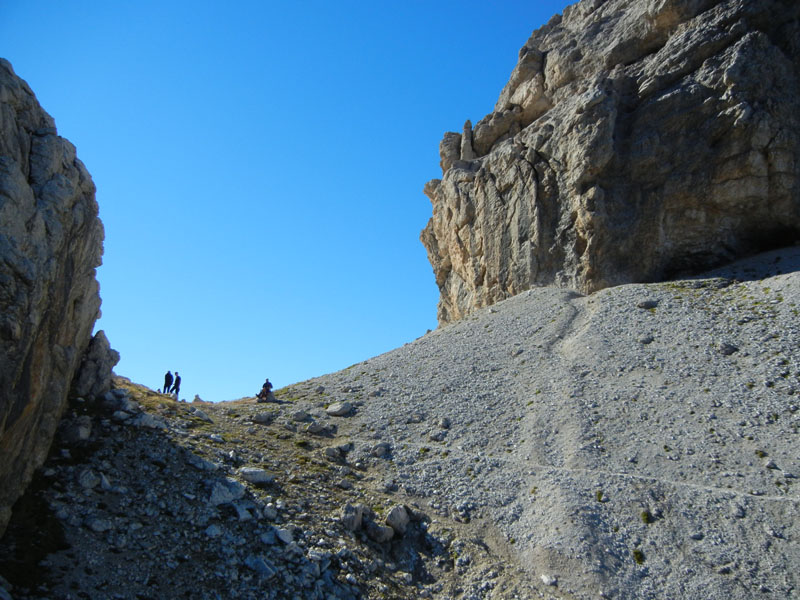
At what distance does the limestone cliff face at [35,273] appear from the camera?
18.0 meters

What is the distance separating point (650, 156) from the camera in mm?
50750

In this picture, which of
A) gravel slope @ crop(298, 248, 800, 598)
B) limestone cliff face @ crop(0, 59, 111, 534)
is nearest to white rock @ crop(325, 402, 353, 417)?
gravel slope @ crop(298, 248, 800, 598)

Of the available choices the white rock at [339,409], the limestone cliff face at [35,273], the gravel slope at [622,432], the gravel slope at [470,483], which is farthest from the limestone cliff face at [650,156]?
the limestone cliff face at [35,273]

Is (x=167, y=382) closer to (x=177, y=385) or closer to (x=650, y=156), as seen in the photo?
(x=177, y=385)

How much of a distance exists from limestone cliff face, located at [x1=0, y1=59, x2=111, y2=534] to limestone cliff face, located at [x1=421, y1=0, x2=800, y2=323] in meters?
39.2

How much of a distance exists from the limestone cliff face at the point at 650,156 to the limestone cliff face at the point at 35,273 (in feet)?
129

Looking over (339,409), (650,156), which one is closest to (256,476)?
(339,409)

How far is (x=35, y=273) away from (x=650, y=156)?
154ft

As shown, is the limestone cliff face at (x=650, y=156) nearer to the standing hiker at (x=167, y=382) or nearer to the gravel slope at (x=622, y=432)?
the gravel slope at (x=622, y=432)

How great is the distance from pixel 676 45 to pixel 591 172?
44.8ft

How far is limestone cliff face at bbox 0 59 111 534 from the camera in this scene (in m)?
→ 18.0

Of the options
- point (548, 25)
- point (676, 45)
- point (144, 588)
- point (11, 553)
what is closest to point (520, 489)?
point (144, 588)

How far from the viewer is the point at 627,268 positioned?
164 ft

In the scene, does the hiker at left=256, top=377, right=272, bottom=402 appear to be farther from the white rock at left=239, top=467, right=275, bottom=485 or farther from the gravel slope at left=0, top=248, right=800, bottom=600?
the white rock at left=239, top=467, right=275, bottom=485
